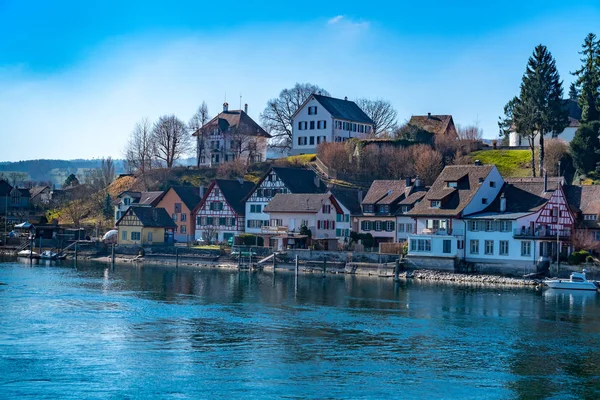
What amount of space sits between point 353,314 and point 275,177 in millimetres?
46935

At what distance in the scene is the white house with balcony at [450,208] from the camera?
3071 inches

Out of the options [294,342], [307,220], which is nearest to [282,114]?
[307,220]


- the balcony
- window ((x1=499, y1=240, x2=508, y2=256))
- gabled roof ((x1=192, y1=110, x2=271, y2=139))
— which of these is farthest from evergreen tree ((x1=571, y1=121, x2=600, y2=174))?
gabled roof ((x1=192, y1=110, x2=271, y2=139))

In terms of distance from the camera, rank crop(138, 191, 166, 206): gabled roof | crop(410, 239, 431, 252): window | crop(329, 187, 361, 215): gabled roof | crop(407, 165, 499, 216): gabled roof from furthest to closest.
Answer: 1. crop(138, 191, 166, 206): gabled roof
2. crop(329, 187, 361, 215): gabled roof
3. crop(407, 165, 499, 216): gabled roof
4. crop(410, 239, 431, 252): window

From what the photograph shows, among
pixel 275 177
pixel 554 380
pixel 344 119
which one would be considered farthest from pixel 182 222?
pixel 554 380

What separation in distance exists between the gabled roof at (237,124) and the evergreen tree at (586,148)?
163 feet

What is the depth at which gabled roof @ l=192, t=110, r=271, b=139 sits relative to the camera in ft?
418

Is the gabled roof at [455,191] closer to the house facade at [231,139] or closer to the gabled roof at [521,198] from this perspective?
the gabled roof at [521,198]

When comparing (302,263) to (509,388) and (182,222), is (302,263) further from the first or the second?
(509,388)

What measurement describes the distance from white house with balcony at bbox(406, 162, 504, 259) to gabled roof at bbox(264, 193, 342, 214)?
→ 446 inches

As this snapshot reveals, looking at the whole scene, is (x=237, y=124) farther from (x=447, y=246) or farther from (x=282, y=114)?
(x=447, y=246)

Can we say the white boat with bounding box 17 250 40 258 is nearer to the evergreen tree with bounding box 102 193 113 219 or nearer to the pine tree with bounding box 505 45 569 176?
the evergreen tree with bounding box 102 193 113 219

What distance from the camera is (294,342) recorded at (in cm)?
4425

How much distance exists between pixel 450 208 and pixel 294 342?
38627 mm
